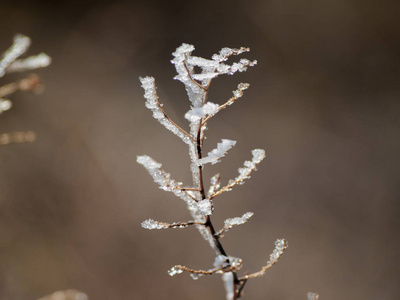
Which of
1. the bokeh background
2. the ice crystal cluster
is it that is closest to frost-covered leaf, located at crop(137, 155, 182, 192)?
the ice crystal cluster

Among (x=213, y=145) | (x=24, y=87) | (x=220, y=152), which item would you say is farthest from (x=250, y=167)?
(x=213, y=145)

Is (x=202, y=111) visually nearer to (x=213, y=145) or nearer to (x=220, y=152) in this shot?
(x=220, y=152)

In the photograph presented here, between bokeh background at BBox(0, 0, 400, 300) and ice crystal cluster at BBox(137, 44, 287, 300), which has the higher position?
bokeh background at BBox(0, 0, 400, 300)

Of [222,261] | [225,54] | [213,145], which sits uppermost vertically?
[213,145]

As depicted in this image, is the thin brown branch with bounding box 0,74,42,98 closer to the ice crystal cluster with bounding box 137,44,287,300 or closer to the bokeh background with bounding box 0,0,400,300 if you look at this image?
the ice crystal cluster with bounding box 137,44,287,300

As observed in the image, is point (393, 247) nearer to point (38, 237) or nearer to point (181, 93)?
point (181, 93)

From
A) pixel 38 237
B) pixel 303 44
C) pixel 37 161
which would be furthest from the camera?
pixel 303 44

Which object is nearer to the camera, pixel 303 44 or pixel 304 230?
pixel 304 230

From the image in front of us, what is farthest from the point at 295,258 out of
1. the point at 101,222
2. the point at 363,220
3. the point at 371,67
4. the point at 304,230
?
the point at 371,67

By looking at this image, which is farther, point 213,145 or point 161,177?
point 213,145
